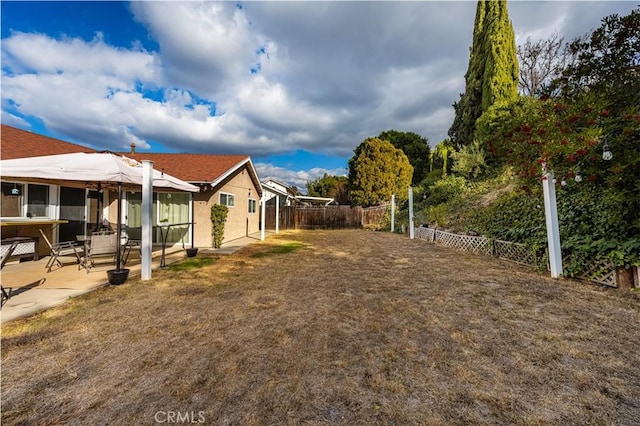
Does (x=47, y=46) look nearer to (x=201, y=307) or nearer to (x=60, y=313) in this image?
(x=60, y=313)

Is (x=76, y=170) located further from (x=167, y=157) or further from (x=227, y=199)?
(x=167, y=157)

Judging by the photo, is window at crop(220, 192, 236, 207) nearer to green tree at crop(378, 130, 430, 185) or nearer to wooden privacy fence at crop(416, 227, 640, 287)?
wooden privacy fence at crop(416, 227, 640, 287)

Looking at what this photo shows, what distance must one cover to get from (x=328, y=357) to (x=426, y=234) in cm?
1155

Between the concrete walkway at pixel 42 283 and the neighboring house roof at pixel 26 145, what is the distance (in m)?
3.06

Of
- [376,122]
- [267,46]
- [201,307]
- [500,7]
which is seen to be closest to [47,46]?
[267,46]

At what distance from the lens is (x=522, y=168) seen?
5516 millimetres

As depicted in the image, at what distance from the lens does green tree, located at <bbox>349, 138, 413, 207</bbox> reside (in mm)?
24109

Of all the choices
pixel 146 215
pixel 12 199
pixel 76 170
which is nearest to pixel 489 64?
pixel 146 215

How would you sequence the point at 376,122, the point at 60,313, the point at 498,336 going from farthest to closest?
the point at 376,122, the point at 60,313, the point at 498,336

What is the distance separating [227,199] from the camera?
1166 centimetres

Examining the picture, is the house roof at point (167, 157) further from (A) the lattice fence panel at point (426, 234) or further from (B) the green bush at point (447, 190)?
(B) the green bush at point (447, 190)

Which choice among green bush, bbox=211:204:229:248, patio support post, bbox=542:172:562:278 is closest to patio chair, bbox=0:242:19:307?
green bush, bbox=211:204:229:248

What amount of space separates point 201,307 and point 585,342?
483cm

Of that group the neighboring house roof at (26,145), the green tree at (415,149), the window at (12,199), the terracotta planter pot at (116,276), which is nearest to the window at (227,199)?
the neighboring house roof at (26,145)
